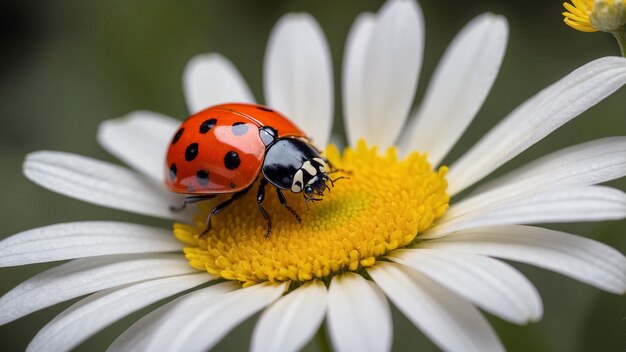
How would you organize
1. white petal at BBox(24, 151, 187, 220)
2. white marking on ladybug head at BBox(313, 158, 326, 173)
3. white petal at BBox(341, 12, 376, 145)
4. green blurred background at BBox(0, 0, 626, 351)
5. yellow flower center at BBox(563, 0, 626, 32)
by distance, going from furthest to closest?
green blurred background at BBox(0, 0, 626, 351), white petal at BBox(341, 12, 376, 145), white petal at BBox(24, 151, 187, 220), white marking on ladybug head at BBox(313, 158, 326, 173), yellow flower center at BBox(563, 0, 626, 32)

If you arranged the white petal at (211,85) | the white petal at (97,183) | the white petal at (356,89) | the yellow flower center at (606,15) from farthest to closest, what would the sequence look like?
1. the white petal at (211,85)
2. the white petal at (356,89)
3. the white petal at (97,183)
4. the yellow flower center at (606,15)

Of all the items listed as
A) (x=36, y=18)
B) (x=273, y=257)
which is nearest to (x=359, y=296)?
(x=273, y=257)

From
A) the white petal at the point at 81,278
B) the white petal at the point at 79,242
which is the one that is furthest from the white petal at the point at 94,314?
the white petal at the point at 79,242

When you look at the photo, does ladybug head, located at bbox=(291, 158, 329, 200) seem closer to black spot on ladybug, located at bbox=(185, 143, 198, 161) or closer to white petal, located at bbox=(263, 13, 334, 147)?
black spot on ladybug, located at bbox=(185, 143, 198, 161)

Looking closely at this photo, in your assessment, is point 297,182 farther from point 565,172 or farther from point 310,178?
point 565,172

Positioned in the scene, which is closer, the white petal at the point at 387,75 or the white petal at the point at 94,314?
the white petal at the point at 94,314

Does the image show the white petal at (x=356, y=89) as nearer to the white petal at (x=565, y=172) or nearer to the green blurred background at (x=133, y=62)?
the green blurred background at (x=133, y=62)

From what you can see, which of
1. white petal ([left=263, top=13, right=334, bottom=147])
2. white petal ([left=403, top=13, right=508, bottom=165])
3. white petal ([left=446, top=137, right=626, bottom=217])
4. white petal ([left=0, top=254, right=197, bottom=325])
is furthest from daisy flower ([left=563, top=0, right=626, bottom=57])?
white petal ([left=0, top=254, right=197, bottom=325])

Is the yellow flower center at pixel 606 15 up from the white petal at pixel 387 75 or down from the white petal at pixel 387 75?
up
